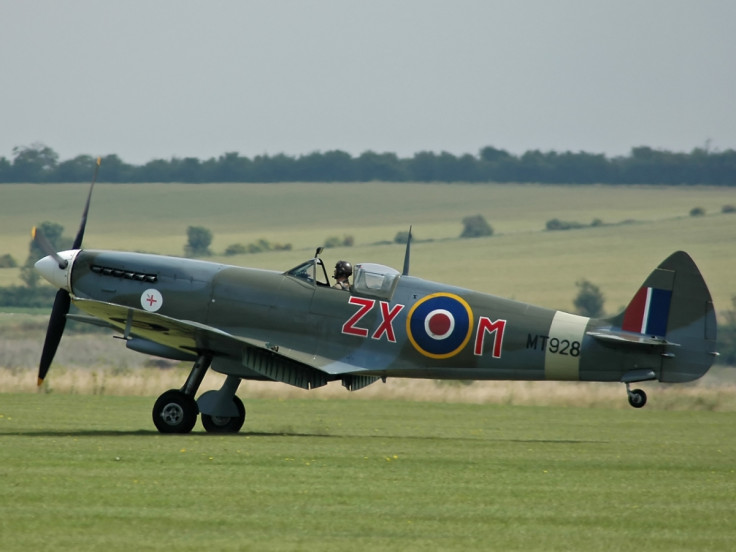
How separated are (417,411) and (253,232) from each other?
50.0 metres

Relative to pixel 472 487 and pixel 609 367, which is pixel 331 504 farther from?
pixel 609 367

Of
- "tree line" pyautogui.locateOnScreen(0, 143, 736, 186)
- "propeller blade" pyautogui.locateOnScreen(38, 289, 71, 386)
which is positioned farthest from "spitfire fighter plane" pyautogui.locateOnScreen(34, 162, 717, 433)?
"tree line" pyautogui.locateOnScreen(0, 143, 736, 186)

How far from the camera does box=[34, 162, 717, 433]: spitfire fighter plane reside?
15445 millimetres

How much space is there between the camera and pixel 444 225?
250 ft

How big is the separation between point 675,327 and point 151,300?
21.0ft

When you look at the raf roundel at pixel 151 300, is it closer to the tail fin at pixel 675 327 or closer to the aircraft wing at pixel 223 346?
the aircraft wing at pixel 223 346

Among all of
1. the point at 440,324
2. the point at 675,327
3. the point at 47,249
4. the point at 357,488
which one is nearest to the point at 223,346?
the point at 440,324

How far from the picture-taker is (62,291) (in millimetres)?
17297

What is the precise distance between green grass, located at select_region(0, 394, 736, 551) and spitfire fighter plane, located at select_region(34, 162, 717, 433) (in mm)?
830

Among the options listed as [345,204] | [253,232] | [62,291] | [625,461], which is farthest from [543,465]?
[345,204]

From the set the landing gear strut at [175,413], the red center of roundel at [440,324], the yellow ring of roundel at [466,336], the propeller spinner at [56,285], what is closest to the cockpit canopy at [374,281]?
the yellow ring of roundel at [466,336]

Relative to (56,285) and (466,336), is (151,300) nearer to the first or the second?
(56,285)

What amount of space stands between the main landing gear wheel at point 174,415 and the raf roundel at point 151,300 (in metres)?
1.32

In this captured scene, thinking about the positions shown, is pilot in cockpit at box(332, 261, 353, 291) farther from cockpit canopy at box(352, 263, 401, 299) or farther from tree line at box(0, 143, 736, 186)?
tree line at box(0, 143, 736, 186)
